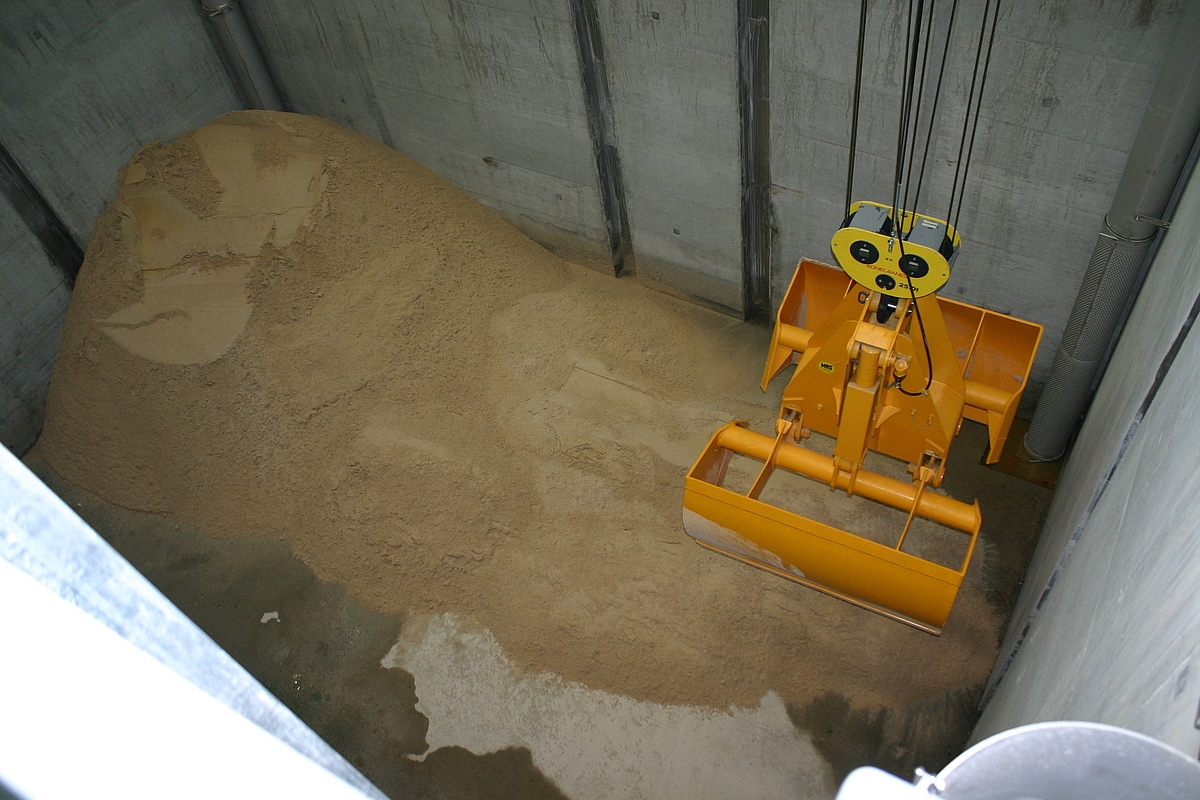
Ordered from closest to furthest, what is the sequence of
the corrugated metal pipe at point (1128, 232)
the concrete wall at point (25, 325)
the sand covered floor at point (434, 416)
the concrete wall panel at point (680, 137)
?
the corrugated metal pipe at point (1128, 232)
the sand covered floor at point (434, 416)
the concrete wall panel at point (680, 137)
the concrete wall at point (25, 325)

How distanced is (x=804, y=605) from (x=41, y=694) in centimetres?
494

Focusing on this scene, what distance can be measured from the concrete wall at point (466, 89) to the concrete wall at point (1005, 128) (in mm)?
1714

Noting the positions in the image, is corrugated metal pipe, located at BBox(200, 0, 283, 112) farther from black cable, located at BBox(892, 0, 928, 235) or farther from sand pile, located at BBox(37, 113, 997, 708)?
black cable, located at BBox(892, 0, 928, 235)

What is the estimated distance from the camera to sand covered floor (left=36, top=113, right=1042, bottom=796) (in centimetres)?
517

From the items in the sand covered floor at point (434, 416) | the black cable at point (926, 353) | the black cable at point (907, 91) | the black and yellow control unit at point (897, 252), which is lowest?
the sand covered floor at point (434, 416)

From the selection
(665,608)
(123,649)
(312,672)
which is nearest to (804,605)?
(665,608)

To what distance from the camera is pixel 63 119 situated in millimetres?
6402

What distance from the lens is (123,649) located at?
82cm

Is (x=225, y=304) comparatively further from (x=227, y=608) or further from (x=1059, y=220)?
(x=1059, y=220)

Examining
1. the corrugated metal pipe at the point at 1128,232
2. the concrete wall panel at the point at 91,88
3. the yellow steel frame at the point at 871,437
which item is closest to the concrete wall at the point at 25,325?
the concrete wall panel at the point at 91,88

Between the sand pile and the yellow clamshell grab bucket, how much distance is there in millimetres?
548

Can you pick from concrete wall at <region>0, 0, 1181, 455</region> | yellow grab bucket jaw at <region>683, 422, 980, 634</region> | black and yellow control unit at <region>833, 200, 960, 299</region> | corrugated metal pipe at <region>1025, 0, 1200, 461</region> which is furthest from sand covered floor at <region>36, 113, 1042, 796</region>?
black and yellow control unit at <region>833, 200, 960, 299</region>

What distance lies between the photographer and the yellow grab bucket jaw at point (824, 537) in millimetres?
4418

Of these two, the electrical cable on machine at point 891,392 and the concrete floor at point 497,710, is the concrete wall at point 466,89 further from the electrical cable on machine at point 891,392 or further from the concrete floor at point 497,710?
the concrete floor at point 497,710
